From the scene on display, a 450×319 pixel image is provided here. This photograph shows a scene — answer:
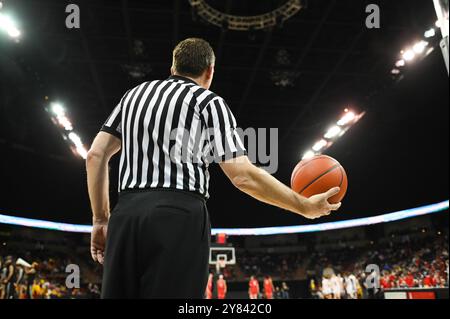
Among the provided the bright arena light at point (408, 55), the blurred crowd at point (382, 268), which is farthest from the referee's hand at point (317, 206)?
the blurred crowd at point (382, 268)

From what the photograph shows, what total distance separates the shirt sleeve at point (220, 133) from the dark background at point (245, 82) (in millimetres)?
6730

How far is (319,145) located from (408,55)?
22.0ft

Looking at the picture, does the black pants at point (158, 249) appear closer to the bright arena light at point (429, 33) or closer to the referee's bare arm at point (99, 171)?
the referee's bare arm at point (99, 171)

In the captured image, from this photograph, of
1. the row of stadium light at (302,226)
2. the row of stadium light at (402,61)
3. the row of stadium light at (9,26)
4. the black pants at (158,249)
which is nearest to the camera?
the black pants at (158,249)

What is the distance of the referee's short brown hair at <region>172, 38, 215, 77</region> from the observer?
1.76 meters

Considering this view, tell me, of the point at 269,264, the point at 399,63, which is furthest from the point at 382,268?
the point at 399,63

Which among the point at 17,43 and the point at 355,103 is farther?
the point at 355,103

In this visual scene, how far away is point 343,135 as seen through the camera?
15539mm

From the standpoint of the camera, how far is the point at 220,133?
1.58 metres

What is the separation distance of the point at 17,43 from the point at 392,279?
18.7 m

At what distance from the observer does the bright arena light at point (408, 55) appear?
9.94 meters

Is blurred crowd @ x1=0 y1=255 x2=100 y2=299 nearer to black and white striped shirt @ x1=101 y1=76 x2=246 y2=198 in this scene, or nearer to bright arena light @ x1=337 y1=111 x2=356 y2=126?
black and white striped shirt @ x1=101 y1=76 x2=246 y2=198
